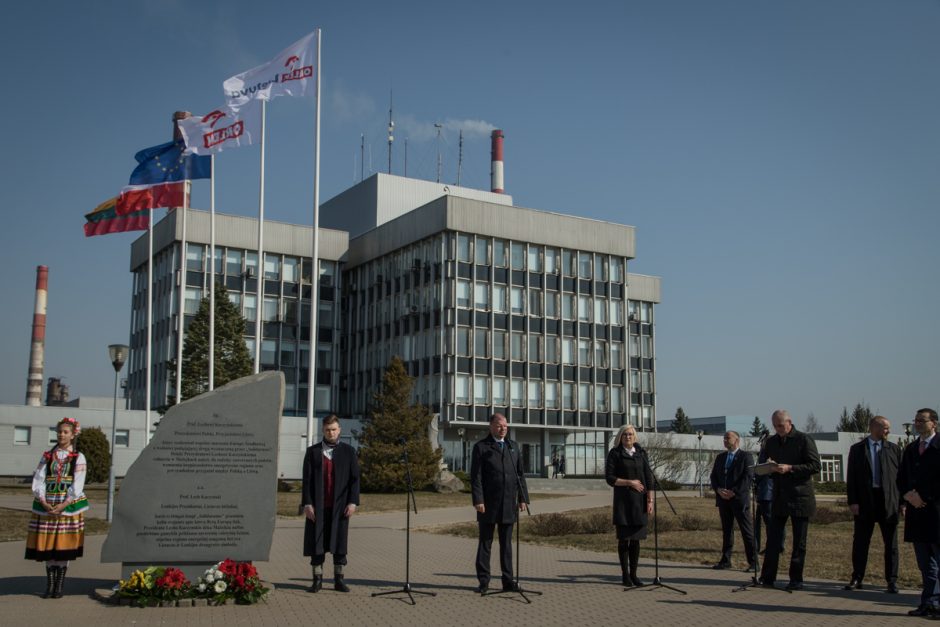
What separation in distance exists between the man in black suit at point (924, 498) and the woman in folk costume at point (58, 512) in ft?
31.7

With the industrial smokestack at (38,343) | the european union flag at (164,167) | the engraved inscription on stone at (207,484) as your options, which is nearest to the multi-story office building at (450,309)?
the industrial smokestack at (38,343)

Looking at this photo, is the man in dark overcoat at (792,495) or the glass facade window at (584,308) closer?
the man in dark overcoat at (792,495)

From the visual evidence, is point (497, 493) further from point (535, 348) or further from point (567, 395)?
point (567, 395)

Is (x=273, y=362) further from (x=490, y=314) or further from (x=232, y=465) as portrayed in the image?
(x=232, y=465)

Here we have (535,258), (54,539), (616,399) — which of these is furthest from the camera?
(616,399)

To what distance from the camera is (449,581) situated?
13.1 meters

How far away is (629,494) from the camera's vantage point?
1223 cm

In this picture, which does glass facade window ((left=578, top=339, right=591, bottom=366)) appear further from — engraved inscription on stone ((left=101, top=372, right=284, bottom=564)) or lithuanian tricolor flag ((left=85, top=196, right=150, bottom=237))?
engraved inscription on stone ((left=101, top=372, right=284, bottom=564))

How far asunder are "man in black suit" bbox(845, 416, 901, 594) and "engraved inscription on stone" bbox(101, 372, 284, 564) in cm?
752

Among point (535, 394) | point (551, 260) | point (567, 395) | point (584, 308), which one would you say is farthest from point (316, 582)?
point (584, 308)

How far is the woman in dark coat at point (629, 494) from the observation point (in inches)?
478

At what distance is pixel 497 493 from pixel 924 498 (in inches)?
199

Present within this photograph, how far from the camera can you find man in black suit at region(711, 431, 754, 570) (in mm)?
14445

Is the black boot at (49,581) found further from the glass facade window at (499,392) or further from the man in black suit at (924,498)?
the glass facade window at (499,392)
